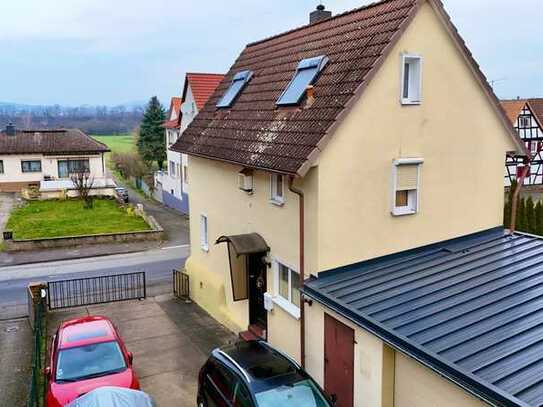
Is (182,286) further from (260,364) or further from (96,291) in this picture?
(260,364)

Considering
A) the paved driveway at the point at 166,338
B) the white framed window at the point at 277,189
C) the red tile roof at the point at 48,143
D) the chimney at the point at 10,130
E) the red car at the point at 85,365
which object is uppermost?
the chimney at the point at 10,130

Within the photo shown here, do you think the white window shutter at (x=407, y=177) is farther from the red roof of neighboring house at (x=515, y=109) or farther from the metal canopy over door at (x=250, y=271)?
the red roof of neighboring house at (x=515, y=109)

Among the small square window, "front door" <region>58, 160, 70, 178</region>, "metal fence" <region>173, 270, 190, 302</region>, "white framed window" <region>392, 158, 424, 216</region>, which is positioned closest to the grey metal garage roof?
"white framed window" <region>392, 158, 424, 216</region>

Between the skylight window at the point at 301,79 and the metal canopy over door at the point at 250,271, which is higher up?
the skylight window at the point at 301,79

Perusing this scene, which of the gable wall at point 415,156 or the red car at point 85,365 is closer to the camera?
the red car at point 85,365

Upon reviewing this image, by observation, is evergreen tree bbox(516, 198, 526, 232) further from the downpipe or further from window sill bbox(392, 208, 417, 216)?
the downpipe

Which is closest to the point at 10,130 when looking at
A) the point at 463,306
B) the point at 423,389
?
the point at 463,306

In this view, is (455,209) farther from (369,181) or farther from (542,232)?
(542,232)

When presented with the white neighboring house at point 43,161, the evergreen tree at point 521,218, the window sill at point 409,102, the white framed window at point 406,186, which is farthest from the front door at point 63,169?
the window sill at point 409,102
